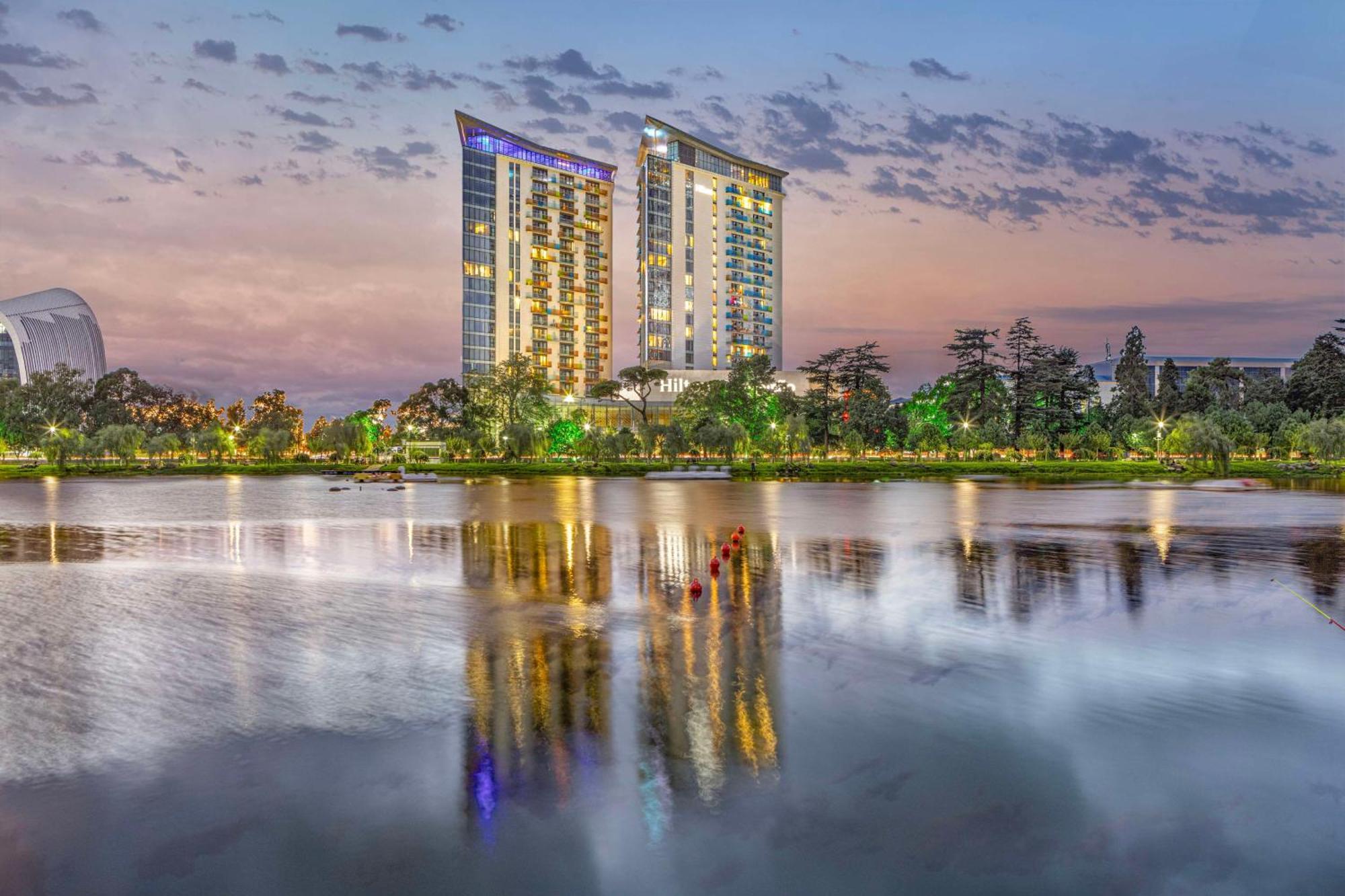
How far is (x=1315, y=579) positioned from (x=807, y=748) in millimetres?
15728

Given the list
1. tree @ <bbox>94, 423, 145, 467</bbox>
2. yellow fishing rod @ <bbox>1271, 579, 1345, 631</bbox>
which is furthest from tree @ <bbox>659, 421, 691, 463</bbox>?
yellow fishing rod @ <bbox>1271, 579, 1345, 631</bbox>

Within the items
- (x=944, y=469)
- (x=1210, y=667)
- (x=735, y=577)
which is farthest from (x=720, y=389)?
(x=1210, y=667)

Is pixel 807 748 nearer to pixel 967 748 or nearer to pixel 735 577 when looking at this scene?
pixel 967 748

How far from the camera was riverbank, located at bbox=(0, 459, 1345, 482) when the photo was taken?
6900cm

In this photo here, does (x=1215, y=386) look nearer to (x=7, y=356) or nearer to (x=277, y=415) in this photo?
(x=277, y=415)

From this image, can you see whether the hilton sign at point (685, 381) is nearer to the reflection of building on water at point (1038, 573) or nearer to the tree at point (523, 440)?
the tree at point (523, 440)

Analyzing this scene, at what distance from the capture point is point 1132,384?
351 ft

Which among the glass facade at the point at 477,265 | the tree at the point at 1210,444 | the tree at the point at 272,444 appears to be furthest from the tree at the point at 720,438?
the glass facade at the point at 477,265

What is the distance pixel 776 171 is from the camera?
176 metres

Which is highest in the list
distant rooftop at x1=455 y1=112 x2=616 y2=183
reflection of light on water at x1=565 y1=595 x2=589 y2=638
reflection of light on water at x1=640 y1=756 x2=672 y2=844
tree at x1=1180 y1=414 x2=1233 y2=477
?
distant rooftop at x1=455 y1=112 x2=616 y2=183

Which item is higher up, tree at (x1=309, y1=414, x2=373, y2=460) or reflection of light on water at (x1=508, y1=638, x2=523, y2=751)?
tree at (x1=309, y1=414, x2=373, y2=460)

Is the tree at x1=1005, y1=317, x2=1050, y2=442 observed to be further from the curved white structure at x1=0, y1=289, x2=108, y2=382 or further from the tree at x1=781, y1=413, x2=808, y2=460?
the curved white structure at x1=0, y1=289, x2=108, y2=382

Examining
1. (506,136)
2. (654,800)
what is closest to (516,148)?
(506,136)

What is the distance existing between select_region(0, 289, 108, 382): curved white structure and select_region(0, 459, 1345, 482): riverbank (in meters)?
117
